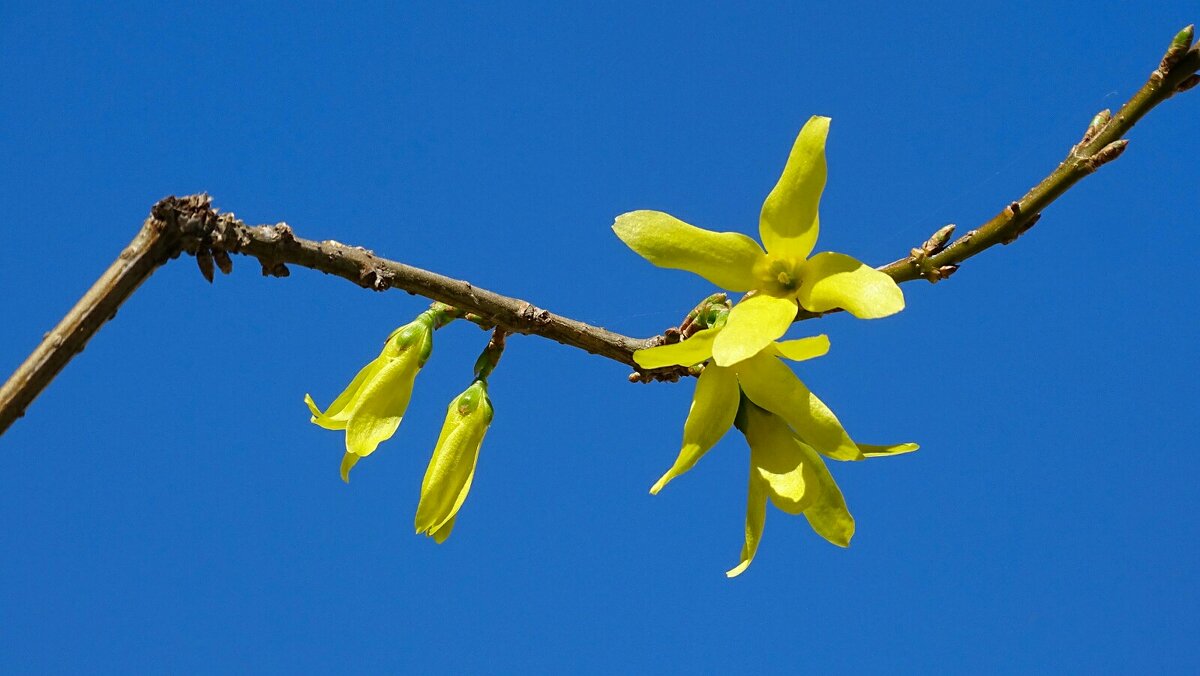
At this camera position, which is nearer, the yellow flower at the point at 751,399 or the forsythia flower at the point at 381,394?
the yellow flower at the point at 751,399

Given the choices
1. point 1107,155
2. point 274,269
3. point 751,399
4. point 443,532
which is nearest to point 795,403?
point 751,399

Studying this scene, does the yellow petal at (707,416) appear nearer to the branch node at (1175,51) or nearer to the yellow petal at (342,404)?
the yellow petal at (342,404)

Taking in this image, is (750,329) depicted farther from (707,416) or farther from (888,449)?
(888,449)

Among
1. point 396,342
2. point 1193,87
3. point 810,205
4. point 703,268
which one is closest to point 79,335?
point 396,342

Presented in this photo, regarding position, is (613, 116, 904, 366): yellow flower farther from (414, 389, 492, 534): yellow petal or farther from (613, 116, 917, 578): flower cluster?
(414, 389, 492, 534): yellow petal

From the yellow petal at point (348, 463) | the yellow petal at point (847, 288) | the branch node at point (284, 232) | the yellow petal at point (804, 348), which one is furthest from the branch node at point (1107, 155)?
the yellow petal at point (348, 463)
